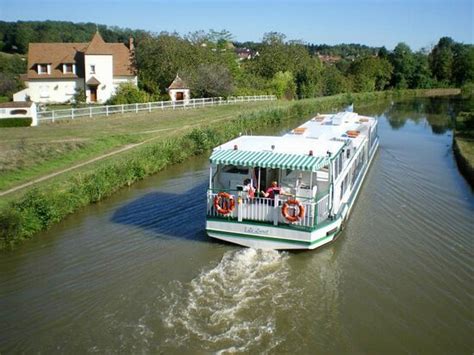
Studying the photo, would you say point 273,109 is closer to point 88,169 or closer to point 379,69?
point 88,169

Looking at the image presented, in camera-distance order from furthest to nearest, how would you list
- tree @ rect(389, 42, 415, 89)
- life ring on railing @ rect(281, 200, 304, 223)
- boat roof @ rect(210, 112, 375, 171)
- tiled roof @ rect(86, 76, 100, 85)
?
tree @ rect(389, 42, 415, 89)
tiled roof @ rect(86, 76, 100, 85)
boat roof @ rect(210, 112, 375, 171)
life ring on railing @ rect(281, 200, 304, 223)

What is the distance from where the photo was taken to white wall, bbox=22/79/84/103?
52.1 m

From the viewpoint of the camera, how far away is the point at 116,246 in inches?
594

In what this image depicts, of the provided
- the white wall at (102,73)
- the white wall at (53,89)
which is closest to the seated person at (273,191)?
the white wall at (102,73)

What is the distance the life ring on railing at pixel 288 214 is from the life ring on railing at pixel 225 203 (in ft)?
4.85

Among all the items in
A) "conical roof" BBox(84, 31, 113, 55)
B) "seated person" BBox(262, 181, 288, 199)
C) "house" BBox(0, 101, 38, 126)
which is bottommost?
"seated person" BBox(262, 181, 288, 199)

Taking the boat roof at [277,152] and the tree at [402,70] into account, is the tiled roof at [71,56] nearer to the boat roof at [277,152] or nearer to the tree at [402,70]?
the boat roof at [277,152]

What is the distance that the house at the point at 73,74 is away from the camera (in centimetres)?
5131

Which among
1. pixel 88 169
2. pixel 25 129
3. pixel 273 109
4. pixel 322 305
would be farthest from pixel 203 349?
pixel 273 109

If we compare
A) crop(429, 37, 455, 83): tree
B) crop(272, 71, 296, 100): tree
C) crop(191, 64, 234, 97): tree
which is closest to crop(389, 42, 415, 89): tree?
crop(429, 37, 455, 83): tree

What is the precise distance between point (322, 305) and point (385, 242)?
4894 mm

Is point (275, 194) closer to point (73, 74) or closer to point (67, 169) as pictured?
point (67, 169)

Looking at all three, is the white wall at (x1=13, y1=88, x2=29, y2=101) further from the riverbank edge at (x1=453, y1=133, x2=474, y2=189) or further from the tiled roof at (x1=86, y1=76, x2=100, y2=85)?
the riverbank edge at (x1=453, y1=133, x2=474, y2=189)

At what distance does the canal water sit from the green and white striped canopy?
8.10ft
